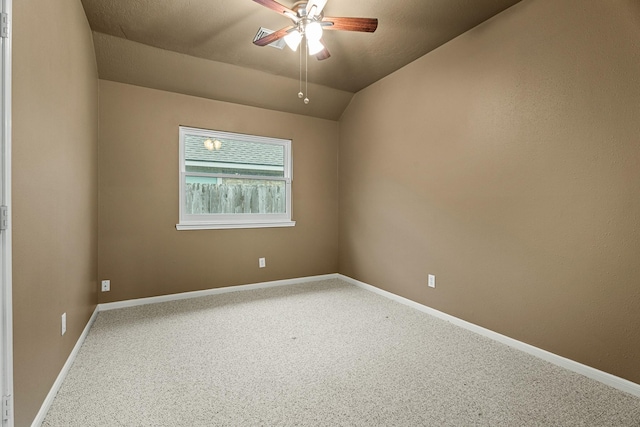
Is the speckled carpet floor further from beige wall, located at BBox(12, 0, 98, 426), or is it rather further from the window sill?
the window sill

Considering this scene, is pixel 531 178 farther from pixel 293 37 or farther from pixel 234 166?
pixel 234 166

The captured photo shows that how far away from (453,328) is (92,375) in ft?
9.01

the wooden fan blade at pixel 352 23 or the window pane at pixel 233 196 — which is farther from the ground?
the wooden fan blade at pixel 352 23

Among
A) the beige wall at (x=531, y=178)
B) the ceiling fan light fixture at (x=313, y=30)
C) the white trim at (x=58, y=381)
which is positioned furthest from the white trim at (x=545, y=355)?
the white trim at (x=58, y=381)

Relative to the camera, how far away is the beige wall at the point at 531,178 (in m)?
1.83

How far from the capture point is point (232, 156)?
3.85 metres

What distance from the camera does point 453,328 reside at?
8.89 ft

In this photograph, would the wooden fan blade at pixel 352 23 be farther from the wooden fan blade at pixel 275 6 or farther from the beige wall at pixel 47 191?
the beige wall at pixel 47 191

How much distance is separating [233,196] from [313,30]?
2.28 meters

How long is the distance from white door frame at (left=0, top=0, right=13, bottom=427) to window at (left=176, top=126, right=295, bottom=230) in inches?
90.8

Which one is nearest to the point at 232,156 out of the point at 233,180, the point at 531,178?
the point at 233,180

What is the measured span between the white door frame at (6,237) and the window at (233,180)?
231 centimetres

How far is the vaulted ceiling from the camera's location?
7.96 feet

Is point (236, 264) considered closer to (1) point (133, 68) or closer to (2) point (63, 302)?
(2) point (63, 302)
